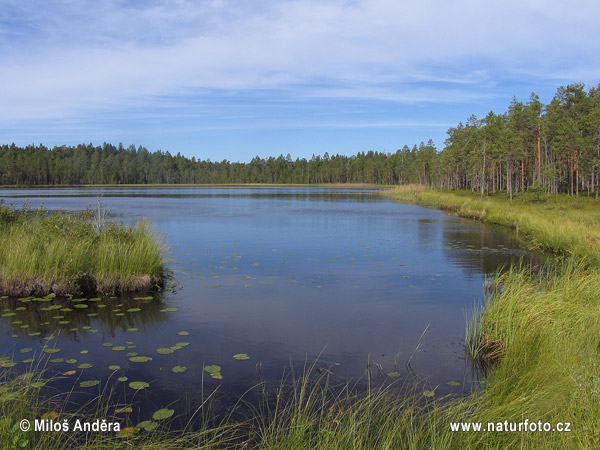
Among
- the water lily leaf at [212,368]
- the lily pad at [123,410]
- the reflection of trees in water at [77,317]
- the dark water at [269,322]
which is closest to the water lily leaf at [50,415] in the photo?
the lily pad at [123,410]

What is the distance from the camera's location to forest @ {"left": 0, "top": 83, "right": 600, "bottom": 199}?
5266 cm

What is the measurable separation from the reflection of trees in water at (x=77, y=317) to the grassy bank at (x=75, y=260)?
0.50m

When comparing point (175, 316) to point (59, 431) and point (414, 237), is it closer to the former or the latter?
point (59, 431)

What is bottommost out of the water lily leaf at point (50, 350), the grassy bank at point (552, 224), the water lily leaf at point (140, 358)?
the water lily leaf at point (140, 358)

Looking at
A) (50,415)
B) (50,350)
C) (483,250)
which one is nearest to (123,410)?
(50,415)

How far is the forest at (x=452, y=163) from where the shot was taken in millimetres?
52656

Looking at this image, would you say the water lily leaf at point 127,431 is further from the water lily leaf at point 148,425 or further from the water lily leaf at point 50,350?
the water lily leaf at point 50,350

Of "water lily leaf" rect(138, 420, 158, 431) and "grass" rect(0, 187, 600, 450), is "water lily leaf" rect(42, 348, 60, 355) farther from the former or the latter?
"water lily leaf" rect(138, 420, 158, 431)

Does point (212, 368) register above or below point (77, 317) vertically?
below

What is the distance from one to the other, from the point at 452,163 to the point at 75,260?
3347 inches

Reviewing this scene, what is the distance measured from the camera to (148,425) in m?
5.17

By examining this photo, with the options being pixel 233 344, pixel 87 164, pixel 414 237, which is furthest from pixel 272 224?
pixel 87 164

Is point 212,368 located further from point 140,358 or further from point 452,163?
point 452,163

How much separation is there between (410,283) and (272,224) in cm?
1650
